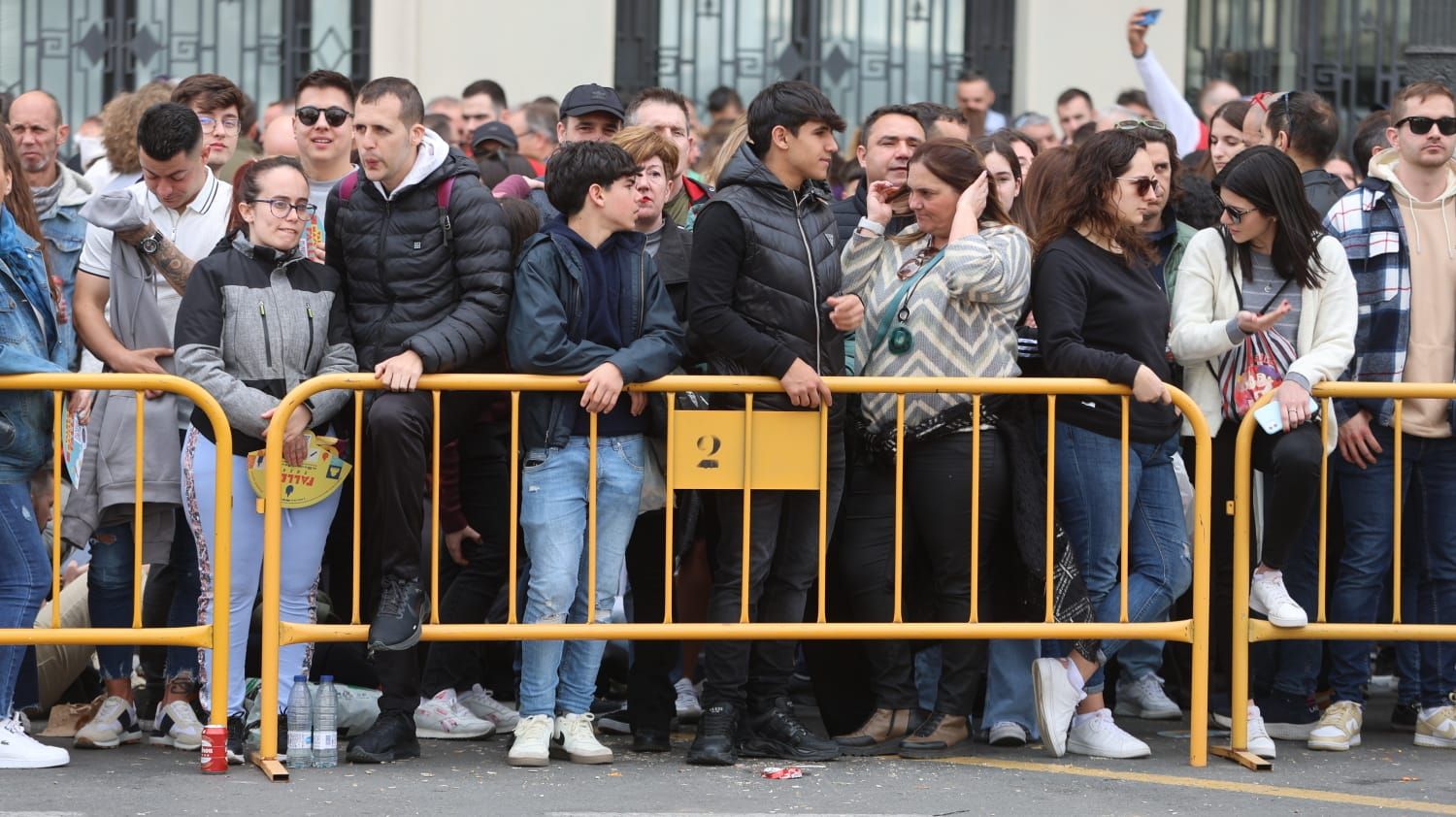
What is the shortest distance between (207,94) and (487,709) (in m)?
2.71

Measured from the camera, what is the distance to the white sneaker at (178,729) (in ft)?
24.1

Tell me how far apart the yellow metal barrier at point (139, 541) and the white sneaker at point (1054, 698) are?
2768 mm

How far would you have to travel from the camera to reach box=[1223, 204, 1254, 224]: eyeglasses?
24.4 feet

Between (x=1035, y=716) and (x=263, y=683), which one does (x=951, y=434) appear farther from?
(x=263, y=683)

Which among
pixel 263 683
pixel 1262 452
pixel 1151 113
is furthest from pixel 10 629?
pixel 1151 113

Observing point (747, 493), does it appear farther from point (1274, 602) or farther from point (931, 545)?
point (1274, 602)

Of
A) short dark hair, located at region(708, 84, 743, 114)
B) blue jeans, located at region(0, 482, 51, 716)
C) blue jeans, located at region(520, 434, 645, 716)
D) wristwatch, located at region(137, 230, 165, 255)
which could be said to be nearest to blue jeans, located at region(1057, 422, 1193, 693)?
blue jeans, located at region(520, 434, 645, 716)

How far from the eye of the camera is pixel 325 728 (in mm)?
6930

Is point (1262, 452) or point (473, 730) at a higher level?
point (1262, 452)

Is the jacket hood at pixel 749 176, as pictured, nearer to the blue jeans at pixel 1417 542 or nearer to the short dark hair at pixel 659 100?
the short dark hair at pixel 659 100

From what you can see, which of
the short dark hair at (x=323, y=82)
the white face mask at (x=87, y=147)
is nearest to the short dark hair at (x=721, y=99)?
the white face mask at (x=87, y=147)

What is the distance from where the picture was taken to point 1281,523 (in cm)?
736

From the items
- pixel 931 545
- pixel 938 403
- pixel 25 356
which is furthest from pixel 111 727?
pixel 938 403

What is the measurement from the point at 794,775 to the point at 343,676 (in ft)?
6.26
